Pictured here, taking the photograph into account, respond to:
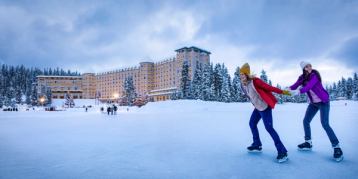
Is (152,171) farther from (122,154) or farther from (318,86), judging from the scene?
(318,86)

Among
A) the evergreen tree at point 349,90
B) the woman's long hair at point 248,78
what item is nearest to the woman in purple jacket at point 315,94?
the woman's long hair at point 248,78

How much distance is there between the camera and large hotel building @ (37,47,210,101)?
11000cm

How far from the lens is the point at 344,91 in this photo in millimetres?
71938

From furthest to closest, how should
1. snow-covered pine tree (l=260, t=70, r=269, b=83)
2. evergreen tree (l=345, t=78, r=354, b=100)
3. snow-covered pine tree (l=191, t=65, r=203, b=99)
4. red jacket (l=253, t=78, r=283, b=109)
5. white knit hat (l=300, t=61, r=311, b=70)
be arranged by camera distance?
1. evergreen tree (l=345, t=78, r=354, b=100)
2. snow-covered pine tree (l=260, t=70, r=269, b=83)
3. snow-covered pine tree (l=191, t=65, r=203, b=99)
4. white knit hat (l=300, t=61, r=311, b=70)
5. red jacket (l=253, t=78, r=283, b=109)

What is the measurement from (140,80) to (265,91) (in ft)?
417

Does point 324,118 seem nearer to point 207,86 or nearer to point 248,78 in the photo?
point 248,78

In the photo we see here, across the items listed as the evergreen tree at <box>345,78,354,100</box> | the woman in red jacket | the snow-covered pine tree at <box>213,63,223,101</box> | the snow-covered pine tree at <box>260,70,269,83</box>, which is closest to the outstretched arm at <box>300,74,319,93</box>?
the woman in red jacket

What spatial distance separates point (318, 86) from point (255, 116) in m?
1.17

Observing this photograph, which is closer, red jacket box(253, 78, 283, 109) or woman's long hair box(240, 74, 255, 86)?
red jacket box(253, 78, 283, 109)

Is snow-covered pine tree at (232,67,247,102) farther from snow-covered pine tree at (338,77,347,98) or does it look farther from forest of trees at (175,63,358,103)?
snow-covered pine tree at (338,77,347,98)

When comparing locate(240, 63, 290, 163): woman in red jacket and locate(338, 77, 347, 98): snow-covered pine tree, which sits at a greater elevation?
locate(338, 77, 347, 98): snow-covered pine tree

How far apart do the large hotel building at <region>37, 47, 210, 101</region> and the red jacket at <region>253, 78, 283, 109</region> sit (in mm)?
95350

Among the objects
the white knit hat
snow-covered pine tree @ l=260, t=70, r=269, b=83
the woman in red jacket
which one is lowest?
the woman in red jacket

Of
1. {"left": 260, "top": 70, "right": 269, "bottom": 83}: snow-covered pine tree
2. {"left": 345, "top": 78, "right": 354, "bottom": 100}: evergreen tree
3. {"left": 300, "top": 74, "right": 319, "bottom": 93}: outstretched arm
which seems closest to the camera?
{"left": 300, "top": 74, "right": 319, "bottom": 93}: outstretched arm
